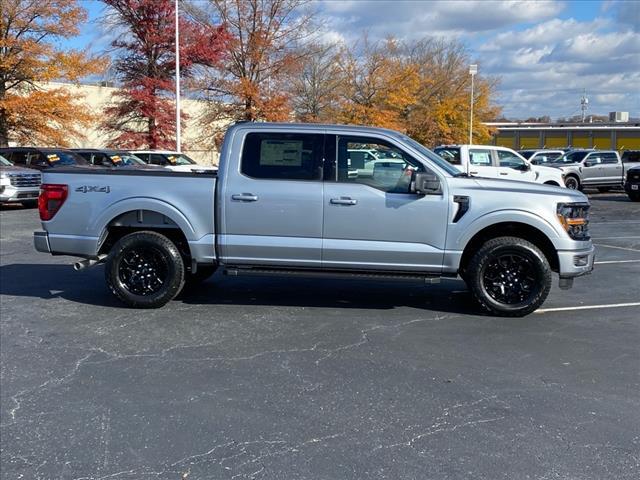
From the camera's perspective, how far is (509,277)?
6871 mm

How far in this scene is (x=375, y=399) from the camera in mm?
4625

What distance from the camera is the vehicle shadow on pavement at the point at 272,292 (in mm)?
7513

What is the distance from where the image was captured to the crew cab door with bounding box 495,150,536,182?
1911 cm

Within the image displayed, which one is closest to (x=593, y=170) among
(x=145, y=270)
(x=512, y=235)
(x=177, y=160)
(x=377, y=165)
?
(x=177, y=160)

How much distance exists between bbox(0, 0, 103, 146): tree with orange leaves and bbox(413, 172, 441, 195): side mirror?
23974mm

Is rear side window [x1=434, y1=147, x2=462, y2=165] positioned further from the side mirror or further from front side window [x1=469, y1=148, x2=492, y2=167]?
the side mirror

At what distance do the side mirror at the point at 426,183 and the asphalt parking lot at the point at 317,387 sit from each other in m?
1.35

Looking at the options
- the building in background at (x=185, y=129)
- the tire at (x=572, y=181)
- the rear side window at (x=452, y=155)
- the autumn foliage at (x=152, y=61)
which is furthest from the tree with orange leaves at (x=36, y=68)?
the tire at (x=572, y=181)

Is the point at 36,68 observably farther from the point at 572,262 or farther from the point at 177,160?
the point at 572,262

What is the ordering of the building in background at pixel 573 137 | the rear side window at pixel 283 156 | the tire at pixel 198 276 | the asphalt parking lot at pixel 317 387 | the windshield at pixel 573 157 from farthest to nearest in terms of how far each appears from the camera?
the building in background at pixel 573 137, the windshield at pixel 573 157, the tire at pixel 198 276, the rear side window at pixel 283 156, the asphalt parking lot at pixel 317 387

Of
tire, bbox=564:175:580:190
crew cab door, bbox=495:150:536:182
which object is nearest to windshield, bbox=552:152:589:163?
tire, bbox=564:175:580:190

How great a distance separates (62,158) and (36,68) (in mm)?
7277

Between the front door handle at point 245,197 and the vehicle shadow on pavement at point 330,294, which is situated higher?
the front door handle at point 245,197

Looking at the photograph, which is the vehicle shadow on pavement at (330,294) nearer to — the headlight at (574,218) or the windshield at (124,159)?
the headlight at (574,218)
